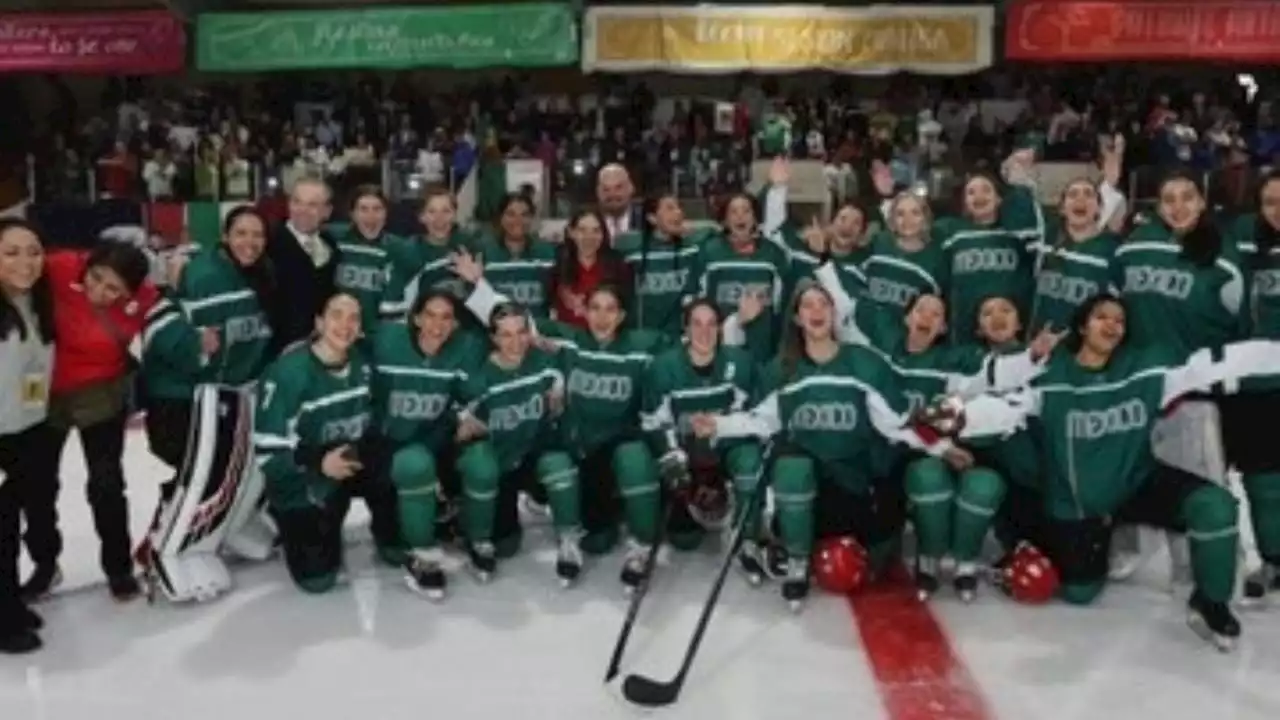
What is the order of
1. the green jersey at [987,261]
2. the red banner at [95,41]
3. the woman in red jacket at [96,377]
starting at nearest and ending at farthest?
1. the woman in red jacket at [96,377]
2. the green jersey at [987,261]
3. the red banner at [95,41]

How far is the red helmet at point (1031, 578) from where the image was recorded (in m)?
3.56

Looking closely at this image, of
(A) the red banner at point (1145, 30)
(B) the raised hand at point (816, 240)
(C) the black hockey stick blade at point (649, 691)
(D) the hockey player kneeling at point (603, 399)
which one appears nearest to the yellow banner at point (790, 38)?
(A) the red banner at point (1145, 30)

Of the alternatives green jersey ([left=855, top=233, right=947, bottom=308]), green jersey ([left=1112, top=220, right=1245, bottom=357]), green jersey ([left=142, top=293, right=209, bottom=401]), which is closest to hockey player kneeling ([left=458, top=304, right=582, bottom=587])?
green jersey ([left=142, top=293, right=209, bottom=401])

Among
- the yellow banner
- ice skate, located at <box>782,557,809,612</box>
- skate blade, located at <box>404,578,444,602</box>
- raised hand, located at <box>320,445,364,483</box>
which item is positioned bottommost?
skate blade, located at <box>404,578,444,602</box>

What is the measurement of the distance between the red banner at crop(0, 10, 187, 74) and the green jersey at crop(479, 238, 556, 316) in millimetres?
6596

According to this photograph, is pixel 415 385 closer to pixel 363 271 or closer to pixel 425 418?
pixel 425 418

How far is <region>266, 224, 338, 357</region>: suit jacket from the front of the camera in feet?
12.8

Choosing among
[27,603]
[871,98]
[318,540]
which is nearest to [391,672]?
[318,540]

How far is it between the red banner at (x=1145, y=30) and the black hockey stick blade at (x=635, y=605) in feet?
22.0

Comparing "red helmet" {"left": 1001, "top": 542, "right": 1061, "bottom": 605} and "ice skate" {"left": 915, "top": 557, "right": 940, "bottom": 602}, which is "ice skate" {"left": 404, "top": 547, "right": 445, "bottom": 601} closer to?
"ice skate" {"left": 915, "top": 557, "right": 940, "bottom": 602}

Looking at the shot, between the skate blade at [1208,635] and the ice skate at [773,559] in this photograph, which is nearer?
the skate blade at [1208,635]

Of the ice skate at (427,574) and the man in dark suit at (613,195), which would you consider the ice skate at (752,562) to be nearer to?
the ice skate at (427,574)

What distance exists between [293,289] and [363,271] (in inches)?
14.3

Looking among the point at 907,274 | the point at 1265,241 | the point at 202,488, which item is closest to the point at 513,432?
the point at 202,488
